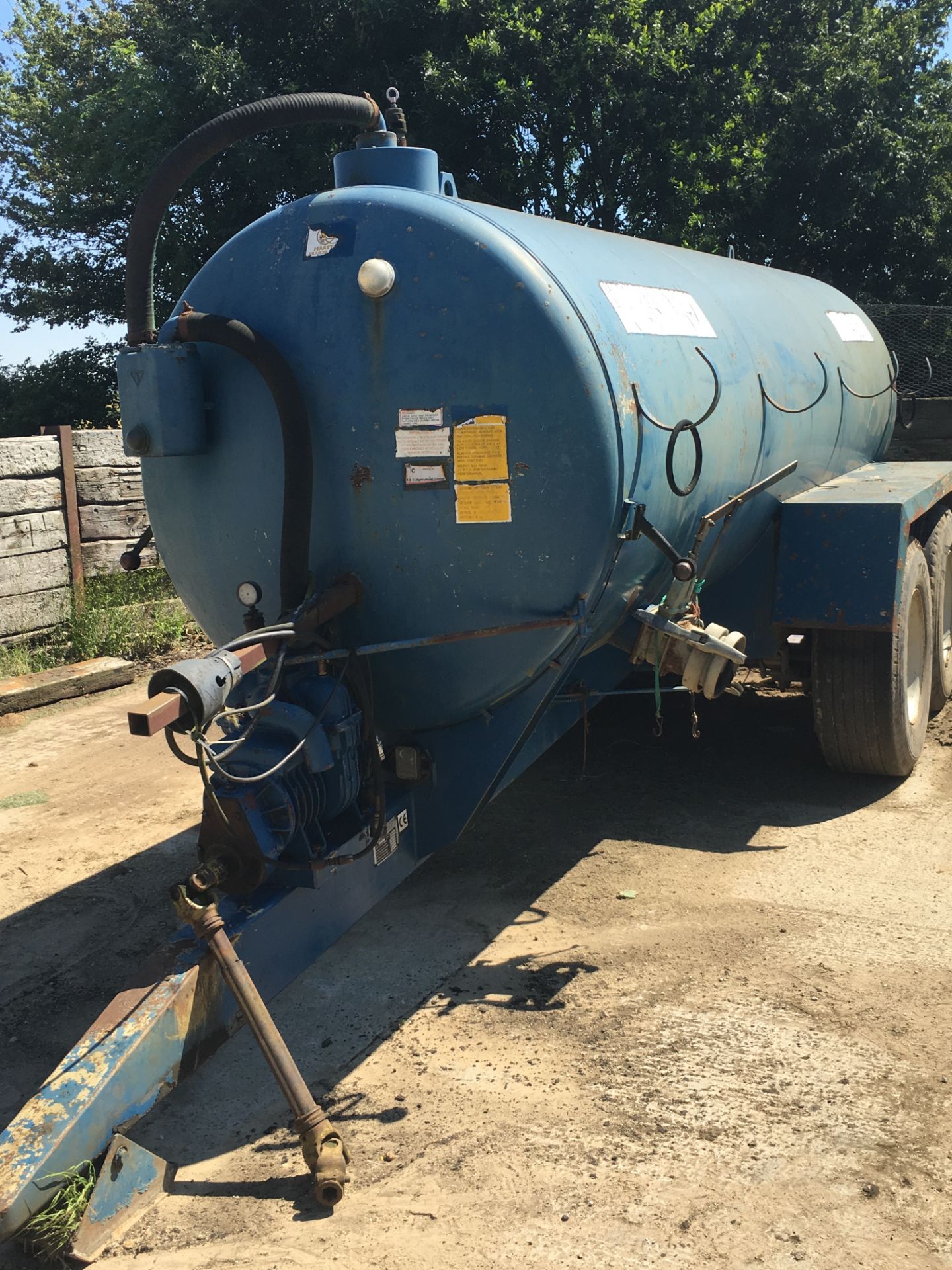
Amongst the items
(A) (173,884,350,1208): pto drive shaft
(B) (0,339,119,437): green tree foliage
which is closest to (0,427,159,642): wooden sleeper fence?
(A) (173,884,350,1208): pto drive shaft

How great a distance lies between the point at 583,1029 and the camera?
3.43m

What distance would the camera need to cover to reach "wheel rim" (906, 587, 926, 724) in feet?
18.5

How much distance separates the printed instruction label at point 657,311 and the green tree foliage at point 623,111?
9846mm

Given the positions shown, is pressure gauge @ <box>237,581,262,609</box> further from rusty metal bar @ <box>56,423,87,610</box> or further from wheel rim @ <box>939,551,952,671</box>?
rusty metal bar @ <box>56,423,87,610</box>

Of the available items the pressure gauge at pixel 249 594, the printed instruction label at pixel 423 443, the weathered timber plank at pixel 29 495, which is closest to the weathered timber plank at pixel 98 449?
the weathered timber plank at pixel 29 495

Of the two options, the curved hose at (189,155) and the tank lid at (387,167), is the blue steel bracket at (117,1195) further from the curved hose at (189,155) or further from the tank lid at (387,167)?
the tank lid at (387,167)

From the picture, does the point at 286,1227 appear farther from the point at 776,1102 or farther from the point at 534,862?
the point at 534,862

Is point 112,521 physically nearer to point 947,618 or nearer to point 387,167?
point 387,167

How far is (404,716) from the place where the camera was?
3777 millimetres

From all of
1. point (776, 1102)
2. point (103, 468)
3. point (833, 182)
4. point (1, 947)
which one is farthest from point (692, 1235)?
point (833, 182)

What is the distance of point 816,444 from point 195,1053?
4151 mm

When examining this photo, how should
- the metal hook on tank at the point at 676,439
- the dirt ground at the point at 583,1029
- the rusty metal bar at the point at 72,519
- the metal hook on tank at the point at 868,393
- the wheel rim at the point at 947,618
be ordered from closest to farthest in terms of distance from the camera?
the dirt ground at the point at 583,1029
the metal hook on tank at the point at 676,439
the metal hook on tank at the point at 868,393
the wheel rim at the point at 947,618
the rusty metal bar at the point at 72,519

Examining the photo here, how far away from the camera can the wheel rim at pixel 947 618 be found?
250 inches

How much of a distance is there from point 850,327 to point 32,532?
5453 millimetres
